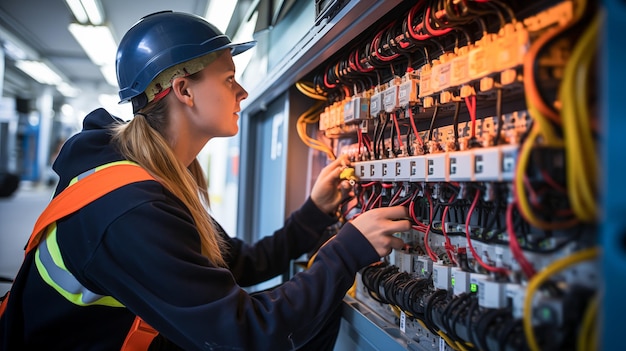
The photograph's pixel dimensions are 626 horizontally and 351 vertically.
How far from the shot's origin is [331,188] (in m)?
1.40

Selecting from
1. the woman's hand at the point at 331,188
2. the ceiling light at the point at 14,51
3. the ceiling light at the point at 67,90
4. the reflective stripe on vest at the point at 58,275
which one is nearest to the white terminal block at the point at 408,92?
the woman's hand at the point at 331,188

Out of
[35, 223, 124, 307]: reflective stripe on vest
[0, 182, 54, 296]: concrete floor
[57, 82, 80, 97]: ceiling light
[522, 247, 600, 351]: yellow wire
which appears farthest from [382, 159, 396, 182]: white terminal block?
[57, 82, 80, 97]: ceiling light

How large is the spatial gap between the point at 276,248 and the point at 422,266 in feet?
2.00

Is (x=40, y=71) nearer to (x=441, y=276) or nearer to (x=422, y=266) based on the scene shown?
(x=422, y=266)

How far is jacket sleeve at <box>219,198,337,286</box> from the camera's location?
1.46 m

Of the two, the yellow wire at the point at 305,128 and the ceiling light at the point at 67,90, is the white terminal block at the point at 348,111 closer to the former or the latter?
the yellow wire at the point at 305,128

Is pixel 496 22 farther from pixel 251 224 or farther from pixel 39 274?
pixel 251 224

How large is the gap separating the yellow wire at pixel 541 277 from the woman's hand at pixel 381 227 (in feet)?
1.23

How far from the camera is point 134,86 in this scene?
1141mm

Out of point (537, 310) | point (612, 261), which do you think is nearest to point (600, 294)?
point (612, 261)

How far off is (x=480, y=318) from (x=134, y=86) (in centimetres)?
100

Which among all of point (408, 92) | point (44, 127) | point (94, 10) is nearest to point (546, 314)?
point (408, 92)

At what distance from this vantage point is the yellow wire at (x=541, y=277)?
20.1 inches

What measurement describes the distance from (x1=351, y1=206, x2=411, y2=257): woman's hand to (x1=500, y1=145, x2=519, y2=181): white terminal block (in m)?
0.35
